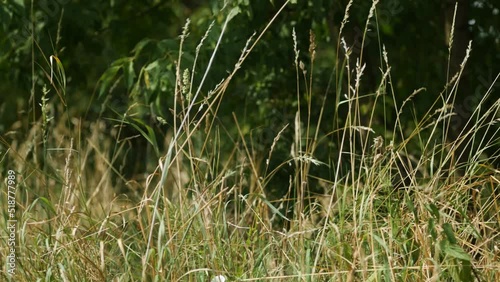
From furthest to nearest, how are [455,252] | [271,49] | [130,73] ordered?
[271,49], [130,73], [455,252]

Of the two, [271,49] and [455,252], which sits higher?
[455,252]

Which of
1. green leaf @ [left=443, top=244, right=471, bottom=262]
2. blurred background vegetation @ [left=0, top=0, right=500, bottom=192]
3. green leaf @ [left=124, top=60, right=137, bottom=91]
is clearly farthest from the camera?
blurred background vegetation @ [left=0, top=0, right=500, bottom=192]

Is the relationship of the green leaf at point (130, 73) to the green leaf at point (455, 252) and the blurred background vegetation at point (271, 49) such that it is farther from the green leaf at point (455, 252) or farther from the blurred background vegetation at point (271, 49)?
the green leaf at point (455, 252)

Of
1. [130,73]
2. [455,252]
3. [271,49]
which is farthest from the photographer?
[271,49]

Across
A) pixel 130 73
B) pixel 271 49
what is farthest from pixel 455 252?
→ pixel 271 49

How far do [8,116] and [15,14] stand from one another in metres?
3.32

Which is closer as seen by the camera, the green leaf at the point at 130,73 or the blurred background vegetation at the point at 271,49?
the green leaf at the point at 130,73

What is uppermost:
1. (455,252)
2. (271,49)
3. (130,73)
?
(455,252)

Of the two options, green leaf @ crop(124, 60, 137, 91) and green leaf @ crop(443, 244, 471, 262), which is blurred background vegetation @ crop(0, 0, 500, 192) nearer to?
green leaf @ crop(124, 60, 137, 91)

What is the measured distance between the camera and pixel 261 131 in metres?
5.86

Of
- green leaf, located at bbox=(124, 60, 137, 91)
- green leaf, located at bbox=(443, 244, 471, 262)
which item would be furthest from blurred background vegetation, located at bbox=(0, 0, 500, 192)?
green leaf, located at bbox=(443, 244, 471, 262)

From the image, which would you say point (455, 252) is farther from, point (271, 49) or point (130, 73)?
point (271, 49)

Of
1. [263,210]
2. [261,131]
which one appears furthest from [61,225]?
[261,131]

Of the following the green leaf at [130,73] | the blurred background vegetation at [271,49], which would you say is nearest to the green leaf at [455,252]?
the blurred background vegetation at [271,49]
